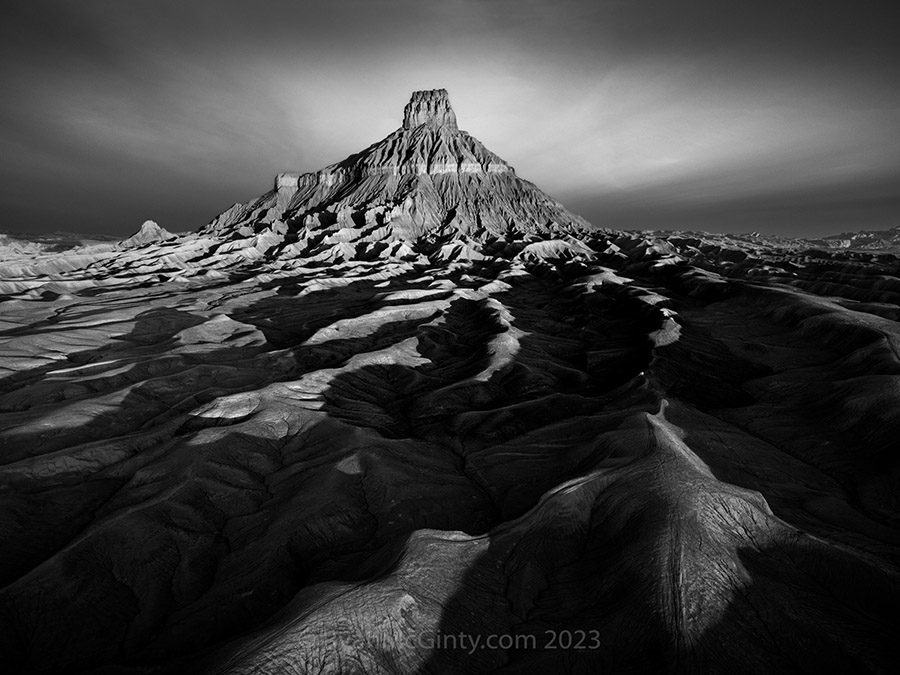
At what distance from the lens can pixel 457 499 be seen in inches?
1162

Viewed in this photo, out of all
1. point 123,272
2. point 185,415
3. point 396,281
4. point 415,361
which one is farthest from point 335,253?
point 185,415

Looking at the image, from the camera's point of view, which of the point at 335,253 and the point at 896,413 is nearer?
the point at 896,413

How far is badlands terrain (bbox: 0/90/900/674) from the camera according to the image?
15.5 metres

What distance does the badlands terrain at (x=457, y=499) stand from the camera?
15531 millimetres

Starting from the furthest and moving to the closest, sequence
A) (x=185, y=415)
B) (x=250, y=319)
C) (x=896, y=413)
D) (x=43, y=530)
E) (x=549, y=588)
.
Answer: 1. (x=250, y=319)
2. (x=185, y=415)
3. (x=896, y=413)
4. (x=43, y=530)
5. (x=549, y=588)

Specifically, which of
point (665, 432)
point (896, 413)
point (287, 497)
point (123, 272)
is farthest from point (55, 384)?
point (123, 272)

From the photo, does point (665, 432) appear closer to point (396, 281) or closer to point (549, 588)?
point (549, 588)

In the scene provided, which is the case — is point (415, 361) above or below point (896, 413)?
below

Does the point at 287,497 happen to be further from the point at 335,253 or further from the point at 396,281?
the point at 335,253

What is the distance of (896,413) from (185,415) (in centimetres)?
6188

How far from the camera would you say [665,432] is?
27.9 meters

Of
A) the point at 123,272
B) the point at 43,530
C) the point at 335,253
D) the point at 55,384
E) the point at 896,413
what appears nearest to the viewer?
the point at 43,530

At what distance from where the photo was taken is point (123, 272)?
146 metres

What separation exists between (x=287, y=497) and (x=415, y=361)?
1335 inches
